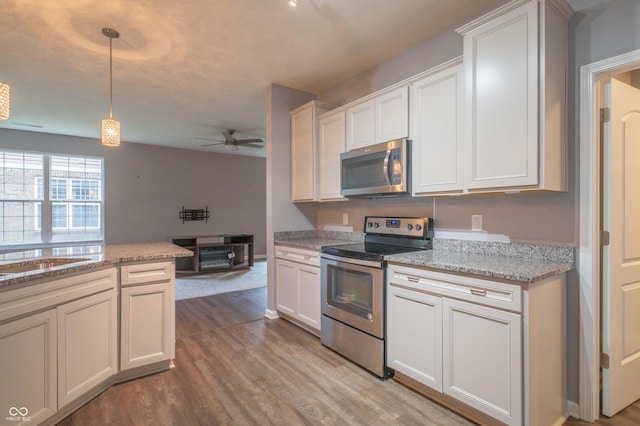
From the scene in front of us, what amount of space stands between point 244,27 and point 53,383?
107 inches

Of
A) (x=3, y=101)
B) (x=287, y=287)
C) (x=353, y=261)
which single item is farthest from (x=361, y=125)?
(x=3, y=101)

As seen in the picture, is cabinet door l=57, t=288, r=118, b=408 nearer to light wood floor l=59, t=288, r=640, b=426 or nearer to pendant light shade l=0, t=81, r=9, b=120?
light wood floor l=59, t=288, r=640, b=426

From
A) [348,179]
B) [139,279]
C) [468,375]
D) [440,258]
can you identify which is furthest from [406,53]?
[139,279]

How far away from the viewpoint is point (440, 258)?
7.03ft

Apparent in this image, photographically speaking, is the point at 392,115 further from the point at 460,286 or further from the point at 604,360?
the point at 604,360

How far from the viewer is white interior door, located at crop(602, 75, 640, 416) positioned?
1.91 metres

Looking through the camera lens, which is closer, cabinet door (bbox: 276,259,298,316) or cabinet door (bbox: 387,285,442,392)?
cabinet door (bbox: 387,285,442,392)

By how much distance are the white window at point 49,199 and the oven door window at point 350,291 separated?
5.84 m

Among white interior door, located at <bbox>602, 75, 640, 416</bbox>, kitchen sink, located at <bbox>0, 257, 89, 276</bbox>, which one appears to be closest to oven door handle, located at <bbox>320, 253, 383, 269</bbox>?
white interior door, located at <bbox>602, 75, 640, 416</bbox>

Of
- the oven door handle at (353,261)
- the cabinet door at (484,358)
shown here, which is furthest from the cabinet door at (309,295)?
the cabinet door at (484,358)

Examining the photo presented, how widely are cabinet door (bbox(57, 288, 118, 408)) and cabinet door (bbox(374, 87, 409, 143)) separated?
240 cm

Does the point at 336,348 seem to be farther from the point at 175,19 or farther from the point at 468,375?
the point at 175,19

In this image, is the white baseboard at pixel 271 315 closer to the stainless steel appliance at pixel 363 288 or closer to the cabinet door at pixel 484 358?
the stainless steel appliance at pixel 363 288

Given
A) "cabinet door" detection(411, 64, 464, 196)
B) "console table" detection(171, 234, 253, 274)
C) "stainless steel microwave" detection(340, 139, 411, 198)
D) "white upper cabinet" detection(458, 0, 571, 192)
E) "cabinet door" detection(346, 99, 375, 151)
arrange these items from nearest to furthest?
"white upper cabinet" detection(458, 0, 571, 192)
"cabinet door" detection(411, 64, 464, 196)
"stainless steel microwave" detection(340, 139, 411, 198)
"cabinet door" detection(346, 99, 375, 151)
"console table" detection(171, 234, 253, 274)
